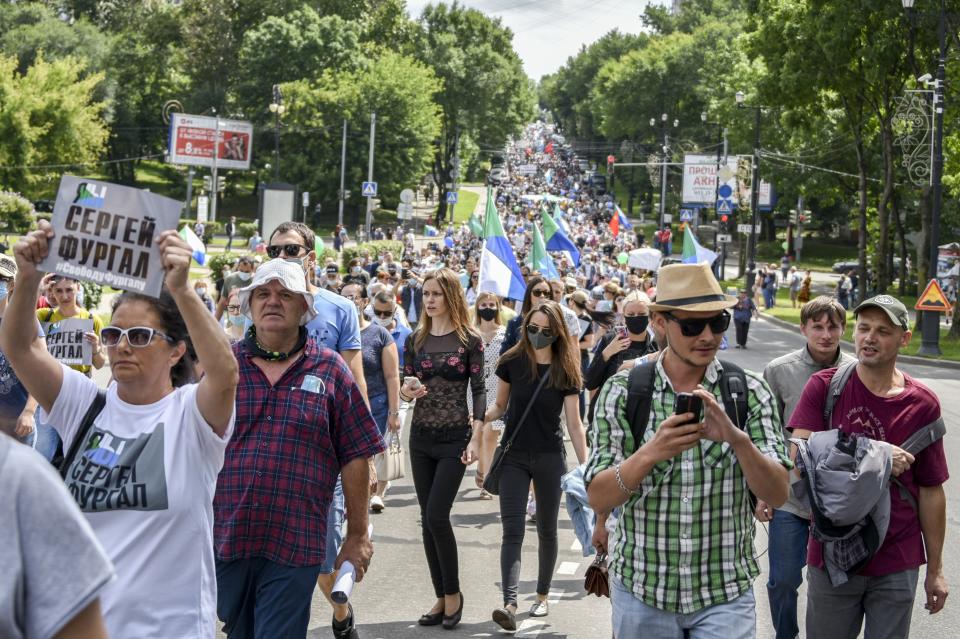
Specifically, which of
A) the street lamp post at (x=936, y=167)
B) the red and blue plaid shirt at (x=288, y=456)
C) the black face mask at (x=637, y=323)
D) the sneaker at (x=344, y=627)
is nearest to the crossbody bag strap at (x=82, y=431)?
the red and blue plaid shirt at (x=288, y=456)

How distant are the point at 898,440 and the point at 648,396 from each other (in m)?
1.57

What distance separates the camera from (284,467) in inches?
194

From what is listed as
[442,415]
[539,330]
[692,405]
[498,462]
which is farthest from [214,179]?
[692,405]

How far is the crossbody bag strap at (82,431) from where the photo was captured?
385 cm

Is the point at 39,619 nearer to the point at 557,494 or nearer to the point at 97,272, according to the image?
the point at 97,272

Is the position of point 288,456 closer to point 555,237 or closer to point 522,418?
point 522,418

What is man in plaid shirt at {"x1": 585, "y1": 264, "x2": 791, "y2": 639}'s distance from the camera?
409 cm

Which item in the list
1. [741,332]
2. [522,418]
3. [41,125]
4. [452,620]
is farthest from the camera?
[41,125]

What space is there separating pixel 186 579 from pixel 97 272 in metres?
0.88

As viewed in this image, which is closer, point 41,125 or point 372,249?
point 372,249

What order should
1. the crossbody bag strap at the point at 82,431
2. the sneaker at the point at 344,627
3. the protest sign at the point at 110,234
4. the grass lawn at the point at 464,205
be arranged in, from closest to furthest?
the protest sign at the point at 110,234 < the crossbody bag strap at the point at 82,431 < the sneaker at the point at 344,627 < the grass lawn at the point at 464,205

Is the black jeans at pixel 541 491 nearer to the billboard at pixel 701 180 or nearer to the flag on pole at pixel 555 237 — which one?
the flag on pole at pixel 555 237

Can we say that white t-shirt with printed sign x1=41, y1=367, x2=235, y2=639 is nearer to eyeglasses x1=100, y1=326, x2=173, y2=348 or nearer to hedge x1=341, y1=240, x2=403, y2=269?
eyeglasses x1=100, y1=326, x2=173, y2=348

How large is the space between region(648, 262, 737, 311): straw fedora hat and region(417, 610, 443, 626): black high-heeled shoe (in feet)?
12.1
